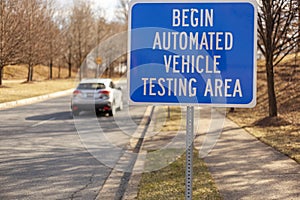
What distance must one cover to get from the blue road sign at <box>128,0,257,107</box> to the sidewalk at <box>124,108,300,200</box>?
289cm

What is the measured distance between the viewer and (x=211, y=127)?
1352 centimetres

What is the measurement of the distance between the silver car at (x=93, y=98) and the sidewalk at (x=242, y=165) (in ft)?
17.6

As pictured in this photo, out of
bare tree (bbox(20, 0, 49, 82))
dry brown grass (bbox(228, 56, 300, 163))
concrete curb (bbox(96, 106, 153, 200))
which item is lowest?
concrete curb (bbox(96, 106, 153, 200))

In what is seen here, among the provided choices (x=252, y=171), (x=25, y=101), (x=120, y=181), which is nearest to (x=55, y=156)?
(x=120, y=181)

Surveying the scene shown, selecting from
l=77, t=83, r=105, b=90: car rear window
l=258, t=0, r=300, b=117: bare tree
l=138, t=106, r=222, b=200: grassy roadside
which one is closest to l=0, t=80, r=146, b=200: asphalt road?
l=138, t=106, r=222, b=200: grassy roadside

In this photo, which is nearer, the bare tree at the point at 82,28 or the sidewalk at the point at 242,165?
the sidewalk at the point at 242,165

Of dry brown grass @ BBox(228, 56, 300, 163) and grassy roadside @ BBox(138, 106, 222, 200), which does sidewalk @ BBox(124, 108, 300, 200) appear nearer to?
grassy roadside @ BBox(138, 106, 222, 200)

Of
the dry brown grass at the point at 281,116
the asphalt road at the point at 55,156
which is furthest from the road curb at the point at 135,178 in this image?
the dry brown grass at the point at 281,116

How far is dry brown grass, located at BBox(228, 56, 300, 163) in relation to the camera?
10.8 m

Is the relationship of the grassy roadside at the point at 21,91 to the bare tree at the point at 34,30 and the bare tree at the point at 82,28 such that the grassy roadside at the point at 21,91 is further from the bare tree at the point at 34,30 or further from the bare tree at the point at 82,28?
the bare tree at the point at 82,28

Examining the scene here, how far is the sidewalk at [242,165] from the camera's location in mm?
6277

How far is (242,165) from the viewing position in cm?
809

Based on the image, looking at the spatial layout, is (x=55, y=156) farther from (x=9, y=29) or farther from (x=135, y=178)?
(x=9, y=29)

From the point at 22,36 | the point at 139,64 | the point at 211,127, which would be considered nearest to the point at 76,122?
the point at 211,127
